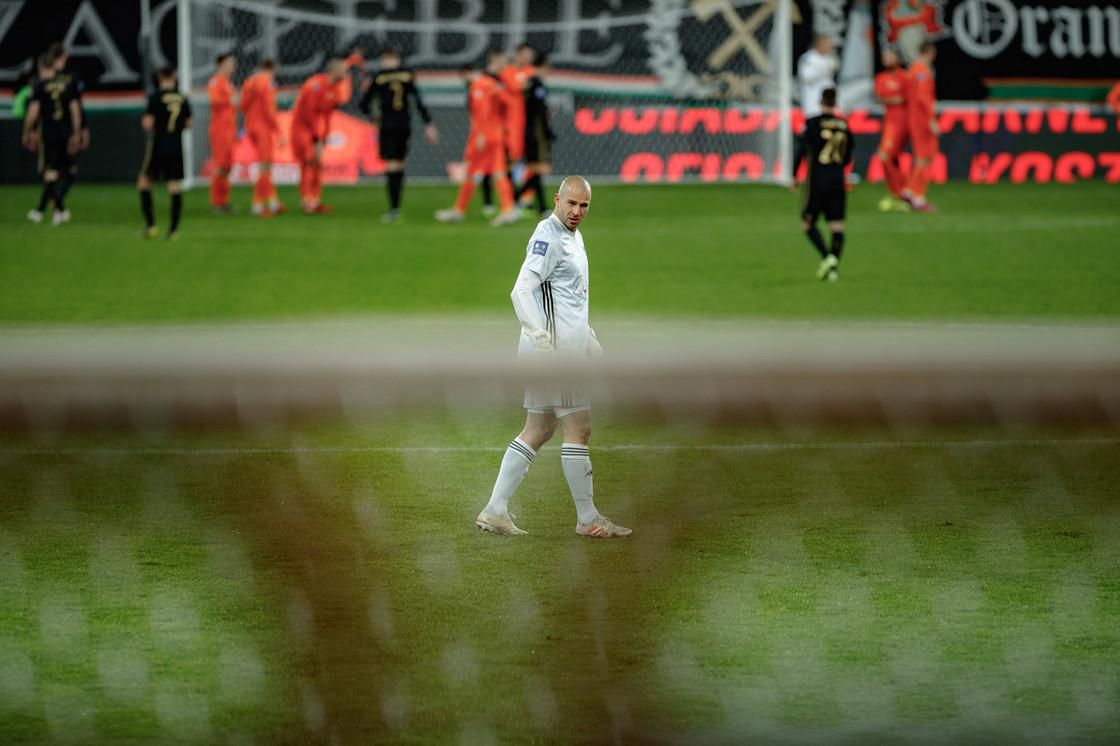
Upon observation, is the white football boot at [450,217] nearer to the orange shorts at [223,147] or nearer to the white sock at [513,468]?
the orange shorts at [223,147]

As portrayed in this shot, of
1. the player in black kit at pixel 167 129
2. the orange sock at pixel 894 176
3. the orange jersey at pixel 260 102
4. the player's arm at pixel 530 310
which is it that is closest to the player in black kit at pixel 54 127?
the orange jersey at pixel 260 102

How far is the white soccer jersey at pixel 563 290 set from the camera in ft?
25.1

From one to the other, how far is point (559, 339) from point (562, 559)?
877 millimetres

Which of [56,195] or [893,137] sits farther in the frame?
[893,137]

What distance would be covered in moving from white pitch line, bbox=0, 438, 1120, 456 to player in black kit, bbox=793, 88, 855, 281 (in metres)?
7.93

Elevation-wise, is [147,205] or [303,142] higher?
[303,142]

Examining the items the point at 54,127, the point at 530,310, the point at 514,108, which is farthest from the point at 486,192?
the point at 530,310

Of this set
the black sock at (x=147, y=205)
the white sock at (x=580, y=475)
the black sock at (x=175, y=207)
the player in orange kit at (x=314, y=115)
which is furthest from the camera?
A: the player in orange kit at (x=314, y=115)

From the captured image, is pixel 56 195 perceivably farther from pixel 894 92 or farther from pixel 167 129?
pixel 894 92

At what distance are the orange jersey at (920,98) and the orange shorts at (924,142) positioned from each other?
8cm

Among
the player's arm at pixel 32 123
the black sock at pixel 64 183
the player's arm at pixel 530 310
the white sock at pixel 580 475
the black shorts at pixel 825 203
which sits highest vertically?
the player's arm at pixel 32 123

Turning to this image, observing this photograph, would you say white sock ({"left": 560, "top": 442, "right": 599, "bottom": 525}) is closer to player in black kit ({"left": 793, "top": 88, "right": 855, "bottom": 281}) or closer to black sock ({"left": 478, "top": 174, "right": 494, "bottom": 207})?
player in black kit ({"left": 793, "top": 88, "right": 855, "bottom": 281})

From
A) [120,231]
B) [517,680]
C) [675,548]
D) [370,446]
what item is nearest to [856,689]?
[517,680]

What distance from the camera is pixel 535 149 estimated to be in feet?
79.2
